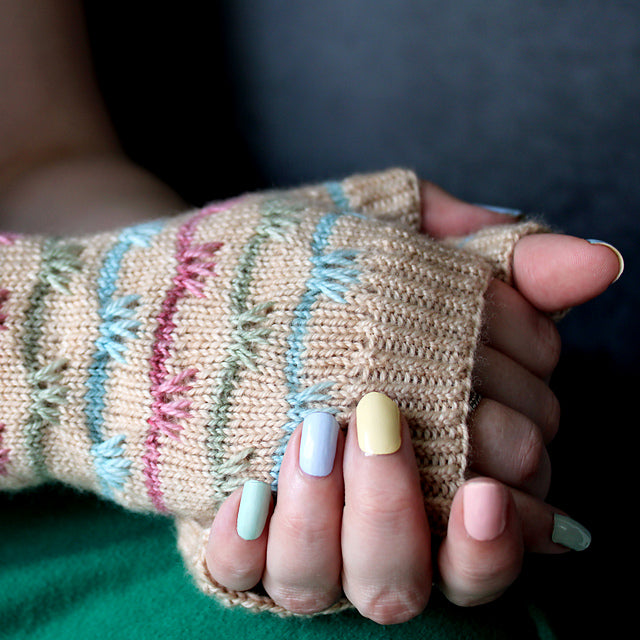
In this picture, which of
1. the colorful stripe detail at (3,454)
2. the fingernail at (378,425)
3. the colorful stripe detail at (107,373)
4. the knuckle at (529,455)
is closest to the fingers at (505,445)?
the knuckle at (529,455)

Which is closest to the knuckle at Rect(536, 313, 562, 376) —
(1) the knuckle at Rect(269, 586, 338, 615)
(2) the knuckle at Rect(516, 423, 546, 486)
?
(2) the knuckle at Rect(516, 423, 546, 486)

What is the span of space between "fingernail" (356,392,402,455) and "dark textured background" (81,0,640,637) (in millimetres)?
380

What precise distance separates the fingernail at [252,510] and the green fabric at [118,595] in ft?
0.37

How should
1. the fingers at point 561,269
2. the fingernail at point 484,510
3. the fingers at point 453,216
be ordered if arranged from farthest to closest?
the fingers at point 453,216 < the fingers at point 561,269 < the fingernail at point 484,510

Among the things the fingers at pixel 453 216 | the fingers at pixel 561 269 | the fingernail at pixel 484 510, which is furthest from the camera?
the fingers at pixel 453 216

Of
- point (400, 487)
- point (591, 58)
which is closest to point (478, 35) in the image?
point (591, 58)

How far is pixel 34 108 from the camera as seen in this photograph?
842 millimetres

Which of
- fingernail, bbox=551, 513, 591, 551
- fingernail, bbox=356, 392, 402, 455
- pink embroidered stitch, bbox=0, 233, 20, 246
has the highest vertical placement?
pink embroidered stitch, bbox=0, 233, 20, 246

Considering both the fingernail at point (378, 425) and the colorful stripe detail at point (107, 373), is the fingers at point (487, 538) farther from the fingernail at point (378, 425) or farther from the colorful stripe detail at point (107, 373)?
the colorful stripe detail at point (107, 373)

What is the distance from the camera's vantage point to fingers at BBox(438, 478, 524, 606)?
0.46 metres

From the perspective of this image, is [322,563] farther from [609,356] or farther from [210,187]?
[210,187]

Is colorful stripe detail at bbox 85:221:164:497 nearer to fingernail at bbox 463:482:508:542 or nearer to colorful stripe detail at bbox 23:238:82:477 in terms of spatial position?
colorful stripe detail at bbox 23:238:82:477

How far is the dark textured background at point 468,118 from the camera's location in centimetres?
81

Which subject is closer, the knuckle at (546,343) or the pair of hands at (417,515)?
the pair of hands at (417,515)
